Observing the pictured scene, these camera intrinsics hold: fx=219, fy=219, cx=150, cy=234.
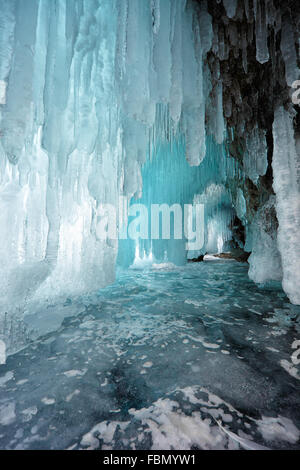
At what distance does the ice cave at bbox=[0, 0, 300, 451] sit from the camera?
4.67ft

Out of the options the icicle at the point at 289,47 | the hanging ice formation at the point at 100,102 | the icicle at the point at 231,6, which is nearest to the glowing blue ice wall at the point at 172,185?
the hanging ice formation at the point at 100,102

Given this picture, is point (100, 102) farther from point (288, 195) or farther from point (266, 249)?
point (266, 249)

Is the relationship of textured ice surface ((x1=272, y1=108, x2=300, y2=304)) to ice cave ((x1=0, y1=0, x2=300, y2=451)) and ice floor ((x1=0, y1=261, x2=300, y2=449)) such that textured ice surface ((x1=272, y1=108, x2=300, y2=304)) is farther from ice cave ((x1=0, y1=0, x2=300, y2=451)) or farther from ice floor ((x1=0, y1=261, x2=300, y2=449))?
ice floor ((x1=0, y1=261, x2=300, y2=449))

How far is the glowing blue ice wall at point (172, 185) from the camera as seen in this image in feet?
28.8

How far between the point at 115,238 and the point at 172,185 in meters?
6.79

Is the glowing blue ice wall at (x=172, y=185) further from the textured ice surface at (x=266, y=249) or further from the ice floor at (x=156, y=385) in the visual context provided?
the ice floor at (x=156, y=385)

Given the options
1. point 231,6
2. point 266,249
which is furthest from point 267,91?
point 266,249

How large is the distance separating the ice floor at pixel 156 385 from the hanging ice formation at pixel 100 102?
1.56m

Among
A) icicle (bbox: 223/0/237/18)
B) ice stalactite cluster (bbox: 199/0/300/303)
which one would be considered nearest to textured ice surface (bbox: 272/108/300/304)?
ice stalactite cluster (bbox: 199/0/300/303)

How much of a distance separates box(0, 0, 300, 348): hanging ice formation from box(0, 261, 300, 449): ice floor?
156 centimetres

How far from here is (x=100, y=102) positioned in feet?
11.5

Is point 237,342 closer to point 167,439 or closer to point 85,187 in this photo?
point 167,439

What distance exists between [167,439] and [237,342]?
1482mm

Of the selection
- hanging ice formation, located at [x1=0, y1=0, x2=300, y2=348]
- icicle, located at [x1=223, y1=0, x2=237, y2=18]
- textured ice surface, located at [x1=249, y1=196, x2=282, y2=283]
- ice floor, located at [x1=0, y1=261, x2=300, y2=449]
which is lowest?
ice floor, located at [x1=0, y1=261, x2=300, y2=449]
